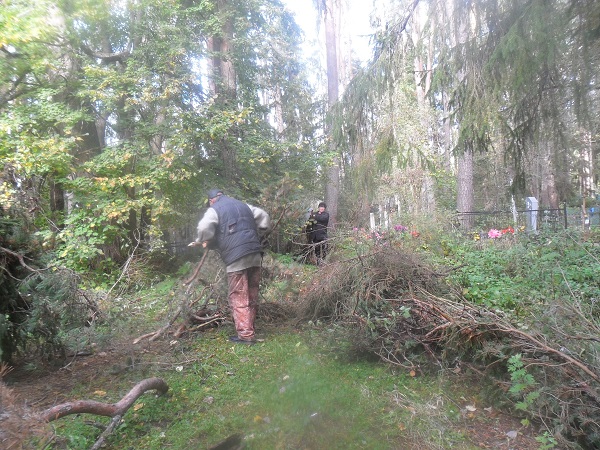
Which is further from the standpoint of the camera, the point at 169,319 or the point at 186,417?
the point at 169,319

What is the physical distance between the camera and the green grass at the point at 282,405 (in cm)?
300

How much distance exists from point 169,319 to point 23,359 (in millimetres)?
1527

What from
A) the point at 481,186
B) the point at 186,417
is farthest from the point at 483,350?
the point at 481,186

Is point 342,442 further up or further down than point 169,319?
further down

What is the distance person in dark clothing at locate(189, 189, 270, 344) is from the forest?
68cm

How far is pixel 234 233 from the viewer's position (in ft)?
16.1

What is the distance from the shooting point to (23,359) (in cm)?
446

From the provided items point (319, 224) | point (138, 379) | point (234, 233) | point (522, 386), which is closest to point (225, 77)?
point (319, 224)

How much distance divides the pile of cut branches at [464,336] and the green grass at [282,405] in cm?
31

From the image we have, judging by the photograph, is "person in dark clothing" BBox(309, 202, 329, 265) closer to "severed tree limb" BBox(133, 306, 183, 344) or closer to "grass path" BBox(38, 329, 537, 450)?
"severed tree limb" BBox(133, 306, 183, 344)

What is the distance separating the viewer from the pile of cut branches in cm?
295

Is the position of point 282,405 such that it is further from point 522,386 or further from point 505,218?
point 505,218

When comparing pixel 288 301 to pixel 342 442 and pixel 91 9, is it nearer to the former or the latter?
pixel 342 442

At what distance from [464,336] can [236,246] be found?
256 cm
